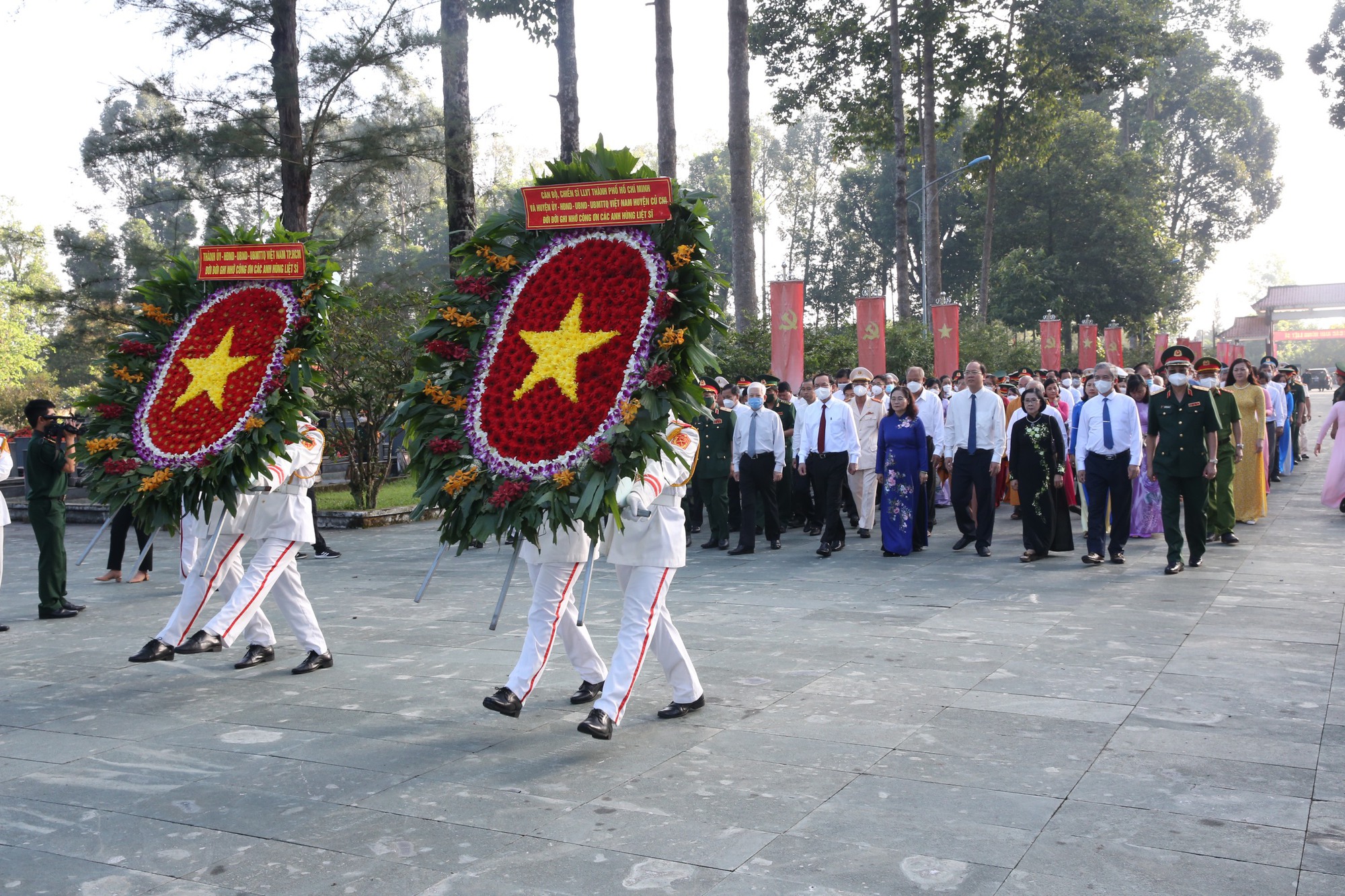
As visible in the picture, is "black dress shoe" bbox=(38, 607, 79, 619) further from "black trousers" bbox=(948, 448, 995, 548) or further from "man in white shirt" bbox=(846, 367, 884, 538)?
"black trousers" bbox=(948, 448, 995, 548)

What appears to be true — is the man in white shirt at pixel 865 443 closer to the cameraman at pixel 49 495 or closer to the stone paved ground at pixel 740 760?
the stone paved ground at pixel 740 760

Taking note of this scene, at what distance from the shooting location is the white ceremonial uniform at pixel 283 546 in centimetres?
670

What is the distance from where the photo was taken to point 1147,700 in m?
5.74

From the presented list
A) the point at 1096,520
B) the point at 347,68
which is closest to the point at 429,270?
the point at 347,68

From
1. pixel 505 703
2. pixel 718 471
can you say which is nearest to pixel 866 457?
pixel 718 471

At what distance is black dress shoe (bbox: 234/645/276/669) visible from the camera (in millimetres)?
7047

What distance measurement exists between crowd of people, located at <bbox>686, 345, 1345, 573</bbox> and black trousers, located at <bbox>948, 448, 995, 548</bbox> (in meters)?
0.02

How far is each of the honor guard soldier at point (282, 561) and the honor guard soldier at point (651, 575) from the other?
2.30 meters

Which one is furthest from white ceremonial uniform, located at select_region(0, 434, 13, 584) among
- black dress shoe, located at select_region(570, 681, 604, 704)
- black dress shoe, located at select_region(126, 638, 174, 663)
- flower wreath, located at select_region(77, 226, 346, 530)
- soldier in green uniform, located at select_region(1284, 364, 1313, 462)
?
soldier in green uniform, located at select_region(1284, 364, 1313, 462)

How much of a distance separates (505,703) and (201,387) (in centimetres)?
316

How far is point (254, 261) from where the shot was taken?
7.23m

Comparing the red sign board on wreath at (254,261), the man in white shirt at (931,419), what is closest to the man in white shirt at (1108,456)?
the man in white shirt at (931,419)

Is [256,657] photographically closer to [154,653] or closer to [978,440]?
[154,653]

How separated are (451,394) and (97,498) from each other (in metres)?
2.56
